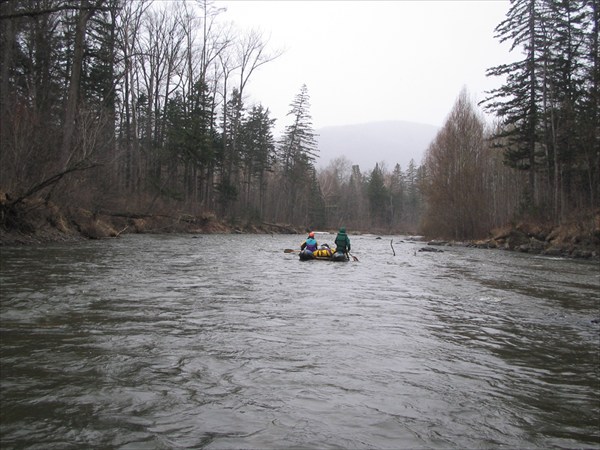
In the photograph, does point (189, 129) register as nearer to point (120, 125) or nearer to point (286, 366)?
point (120, 125)

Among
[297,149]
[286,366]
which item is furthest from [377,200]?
[286,366]

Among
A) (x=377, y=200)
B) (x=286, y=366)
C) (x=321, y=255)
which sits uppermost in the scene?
(x=377, y=200)

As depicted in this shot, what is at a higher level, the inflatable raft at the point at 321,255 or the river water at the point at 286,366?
the inflatable raft at the point at 321,255

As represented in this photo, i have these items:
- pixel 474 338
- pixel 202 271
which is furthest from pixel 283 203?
pixel 474 338

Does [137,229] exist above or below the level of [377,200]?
below

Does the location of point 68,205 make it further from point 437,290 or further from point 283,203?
point 283,203

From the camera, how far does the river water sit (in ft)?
11.3

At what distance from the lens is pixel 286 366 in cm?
498

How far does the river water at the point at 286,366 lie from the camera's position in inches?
136

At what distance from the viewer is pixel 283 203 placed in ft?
211

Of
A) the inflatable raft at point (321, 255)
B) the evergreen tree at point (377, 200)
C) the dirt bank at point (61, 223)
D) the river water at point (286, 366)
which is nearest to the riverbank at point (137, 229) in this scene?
the dirt bank at point (61, 223)

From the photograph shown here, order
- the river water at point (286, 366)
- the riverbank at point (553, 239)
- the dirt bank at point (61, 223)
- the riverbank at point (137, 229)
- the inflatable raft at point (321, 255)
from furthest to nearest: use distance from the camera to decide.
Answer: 1. the riverbank at point (553, 239)
2. the inflatable raft at point (321, 255)
3. the riverbank at point (137, 229)
4. the dirt bank at point (61, 223)
5. the river water at point (286, 366)

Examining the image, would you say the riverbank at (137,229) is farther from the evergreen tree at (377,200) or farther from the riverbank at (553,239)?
the evergreen tree at (377,200)

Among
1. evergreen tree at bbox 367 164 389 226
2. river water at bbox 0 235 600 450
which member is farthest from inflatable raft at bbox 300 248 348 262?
evergreen tree at bbox 367 164 389 226
